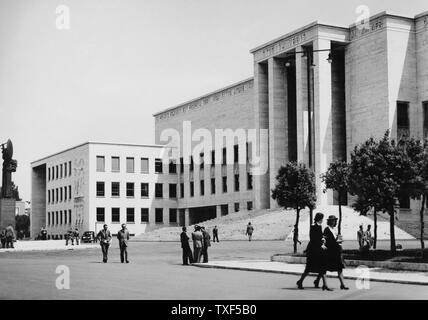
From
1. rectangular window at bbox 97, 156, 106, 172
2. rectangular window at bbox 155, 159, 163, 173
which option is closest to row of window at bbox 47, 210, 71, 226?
rectangular window at bbox 97, 156, 106, 172

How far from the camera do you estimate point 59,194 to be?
99.3 m

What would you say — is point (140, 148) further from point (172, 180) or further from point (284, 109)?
point (284, 109)

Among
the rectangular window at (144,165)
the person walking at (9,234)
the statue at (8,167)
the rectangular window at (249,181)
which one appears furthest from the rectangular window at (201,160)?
the person walking at (9,234)

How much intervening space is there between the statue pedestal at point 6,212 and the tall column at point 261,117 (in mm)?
30893

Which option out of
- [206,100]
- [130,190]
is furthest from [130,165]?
[206,100]

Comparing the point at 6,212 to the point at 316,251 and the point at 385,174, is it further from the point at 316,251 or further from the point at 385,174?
the point at 316,251

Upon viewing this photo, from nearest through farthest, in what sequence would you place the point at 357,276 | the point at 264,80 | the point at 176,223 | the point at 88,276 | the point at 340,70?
the point at 357,276 → the point at 88,276 → the point at 340,70 → the point at 264,80 → the point at 176,223

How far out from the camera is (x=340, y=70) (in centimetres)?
6825

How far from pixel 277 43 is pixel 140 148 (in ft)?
94.8

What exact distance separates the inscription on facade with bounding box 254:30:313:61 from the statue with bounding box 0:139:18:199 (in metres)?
29.0

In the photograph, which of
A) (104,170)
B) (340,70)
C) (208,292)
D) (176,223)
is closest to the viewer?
(208,292)

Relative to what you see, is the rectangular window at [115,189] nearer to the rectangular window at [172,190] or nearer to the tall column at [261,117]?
the rectangular window at [172,190]

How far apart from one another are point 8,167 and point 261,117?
30.7 m

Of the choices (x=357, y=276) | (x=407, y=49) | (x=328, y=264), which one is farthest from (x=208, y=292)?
(x=407, y=49)
